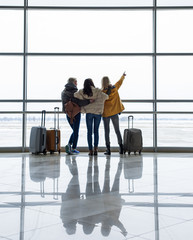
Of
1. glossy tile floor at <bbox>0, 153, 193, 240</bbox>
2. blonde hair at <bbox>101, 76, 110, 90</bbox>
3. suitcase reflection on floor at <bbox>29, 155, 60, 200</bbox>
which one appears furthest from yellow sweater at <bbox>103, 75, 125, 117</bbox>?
glossy tile floor at <bbox>0, 153, 193, 240</bbox>

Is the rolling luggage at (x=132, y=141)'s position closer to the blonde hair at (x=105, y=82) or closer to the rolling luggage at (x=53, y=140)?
the blonde hair at (x=105, y=82)

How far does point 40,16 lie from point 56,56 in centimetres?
103

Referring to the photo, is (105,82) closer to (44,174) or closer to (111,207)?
(44,174)

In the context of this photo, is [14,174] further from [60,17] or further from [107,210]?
[60,17]

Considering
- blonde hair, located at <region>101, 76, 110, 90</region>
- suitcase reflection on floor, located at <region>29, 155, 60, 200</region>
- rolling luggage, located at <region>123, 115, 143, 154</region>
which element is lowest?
suitcase reflection on floor, located at <region>29, 155, 60, 200</region>

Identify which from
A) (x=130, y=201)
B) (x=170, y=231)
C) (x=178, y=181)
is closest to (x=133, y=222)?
(x=170, y=231)

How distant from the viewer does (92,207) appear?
257cm

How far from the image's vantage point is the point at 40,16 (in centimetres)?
819

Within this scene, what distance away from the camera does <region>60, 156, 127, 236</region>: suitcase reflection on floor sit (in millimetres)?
2102

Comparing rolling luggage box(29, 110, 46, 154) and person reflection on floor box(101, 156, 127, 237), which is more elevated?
rolling luggage box(29, 110, 46, 154)

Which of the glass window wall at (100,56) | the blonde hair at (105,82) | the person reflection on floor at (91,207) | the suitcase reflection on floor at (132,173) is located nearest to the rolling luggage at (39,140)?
the glass window wall at (100,56)

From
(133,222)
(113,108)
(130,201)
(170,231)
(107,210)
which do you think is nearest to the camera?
(170,231)

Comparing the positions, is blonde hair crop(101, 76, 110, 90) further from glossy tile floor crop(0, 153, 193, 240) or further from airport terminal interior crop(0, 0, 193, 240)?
glossy tile floor crop(0, 153, 193, 240)

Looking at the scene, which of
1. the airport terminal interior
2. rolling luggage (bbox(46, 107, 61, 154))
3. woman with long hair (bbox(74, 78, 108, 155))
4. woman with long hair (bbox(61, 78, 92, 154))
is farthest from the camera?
the airport terminal interior
